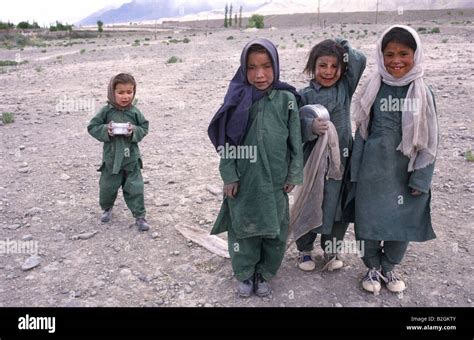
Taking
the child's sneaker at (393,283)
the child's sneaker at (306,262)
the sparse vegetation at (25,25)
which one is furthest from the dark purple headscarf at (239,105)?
the sparse vegetation at (25,25)

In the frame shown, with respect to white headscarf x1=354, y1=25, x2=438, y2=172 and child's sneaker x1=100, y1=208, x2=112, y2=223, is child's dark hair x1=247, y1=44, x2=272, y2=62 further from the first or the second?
child's sneaker x1=100, y1=208, x2=112, y2=223

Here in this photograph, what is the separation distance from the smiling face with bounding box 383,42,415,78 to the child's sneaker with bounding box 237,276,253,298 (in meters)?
1.71

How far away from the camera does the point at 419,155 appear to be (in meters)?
2.67

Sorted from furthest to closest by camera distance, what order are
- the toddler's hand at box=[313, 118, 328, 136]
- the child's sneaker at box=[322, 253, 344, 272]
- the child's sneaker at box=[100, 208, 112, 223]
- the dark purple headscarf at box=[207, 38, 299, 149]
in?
the child's sneaker at box=[100, 208, 112, 223]
the child's sneaker at box=[322, 253, 344, 272]
the toddler's hand at box=[313, 118, 328, 136]
the dark purple headscarf at box=[207, 38, 299, 149]

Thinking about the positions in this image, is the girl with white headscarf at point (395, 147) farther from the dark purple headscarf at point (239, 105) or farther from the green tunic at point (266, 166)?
the dark purple headscarf at point (239, 105)

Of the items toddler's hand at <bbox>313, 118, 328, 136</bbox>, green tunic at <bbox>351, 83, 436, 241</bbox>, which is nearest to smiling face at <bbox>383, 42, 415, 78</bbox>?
green tunic at <bbox>351, 83, 436, 241</bbox>

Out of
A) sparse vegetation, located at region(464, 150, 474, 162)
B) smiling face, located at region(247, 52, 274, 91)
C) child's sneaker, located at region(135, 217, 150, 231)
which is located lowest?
child's sneaker, located at region(135, 217, 150, 231)

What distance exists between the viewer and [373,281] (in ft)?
10.0

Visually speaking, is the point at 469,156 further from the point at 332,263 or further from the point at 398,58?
the point at 398,58

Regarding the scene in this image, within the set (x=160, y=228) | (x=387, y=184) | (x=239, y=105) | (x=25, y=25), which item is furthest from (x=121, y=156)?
(x=25, y=25)

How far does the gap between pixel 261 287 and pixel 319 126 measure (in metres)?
1.22

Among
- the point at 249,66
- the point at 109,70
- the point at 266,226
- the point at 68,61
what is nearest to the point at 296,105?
the point at 249,66

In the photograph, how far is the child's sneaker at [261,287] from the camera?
10.0 ft

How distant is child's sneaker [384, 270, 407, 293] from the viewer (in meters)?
3.05
